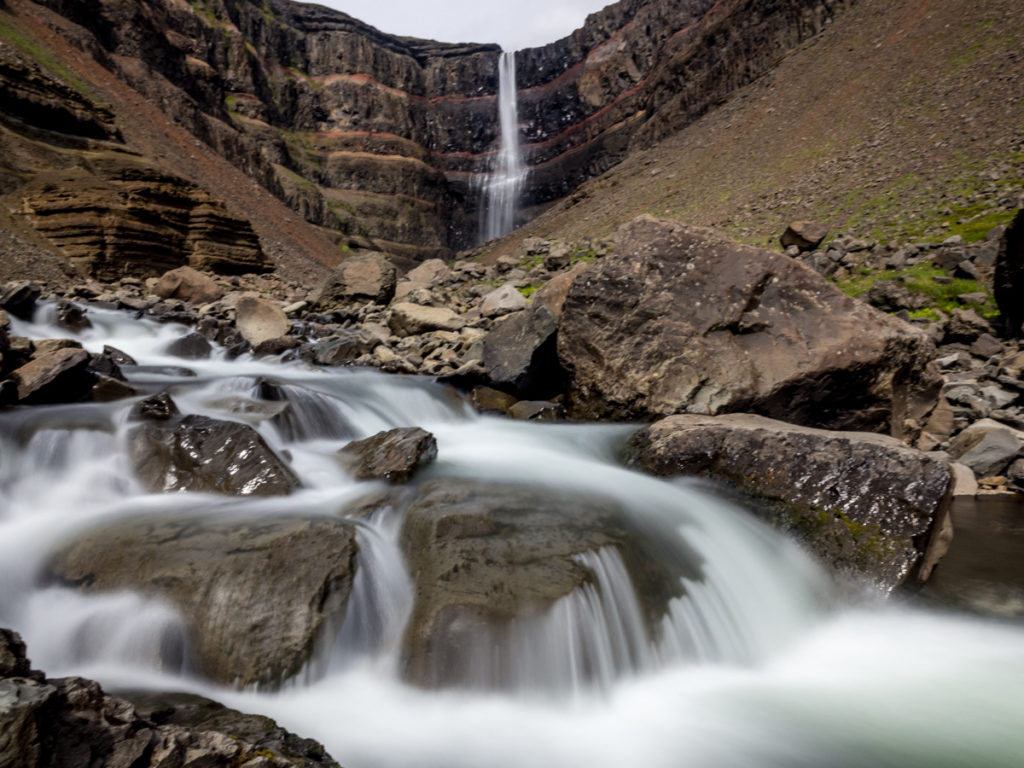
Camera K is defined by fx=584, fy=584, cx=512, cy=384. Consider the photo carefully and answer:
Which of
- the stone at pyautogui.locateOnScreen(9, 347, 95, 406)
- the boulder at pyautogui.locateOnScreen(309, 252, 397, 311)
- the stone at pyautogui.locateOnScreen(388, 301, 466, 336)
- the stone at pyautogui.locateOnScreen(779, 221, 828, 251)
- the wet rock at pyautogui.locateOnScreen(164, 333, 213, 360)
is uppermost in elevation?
the stone at pyautogui.locateOnScreen(779, 221, 828, 251)

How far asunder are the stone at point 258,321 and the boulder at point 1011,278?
1328 cm

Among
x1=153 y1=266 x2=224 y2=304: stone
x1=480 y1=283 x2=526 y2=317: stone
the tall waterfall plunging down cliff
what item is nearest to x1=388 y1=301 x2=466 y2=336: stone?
x1=480 y1=283 x2=526 y2=317: stone

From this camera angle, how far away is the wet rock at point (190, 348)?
10.9 metres

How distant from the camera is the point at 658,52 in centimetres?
5956

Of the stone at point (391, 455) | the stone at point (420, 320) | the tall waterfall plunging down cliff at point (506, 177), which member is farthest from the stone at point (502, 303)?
the tall waterfall plunging down cliff at point (506, 177)

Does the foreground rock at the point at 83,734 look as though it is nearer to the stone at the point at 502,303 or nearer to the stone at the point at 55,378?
the stone at the point at 55,378

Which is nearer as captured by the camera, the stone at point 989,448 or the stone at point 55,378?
the stone at point 55,378

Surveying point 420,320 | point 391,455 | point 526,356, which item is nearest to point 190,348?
point 420,320

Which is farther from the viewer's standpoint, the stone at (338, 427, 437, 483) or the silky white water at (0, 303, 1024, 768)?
the stone at (338, 427, 437, 483)

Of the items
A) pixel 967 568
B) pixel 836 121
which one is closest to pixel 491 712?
pixel 967 568

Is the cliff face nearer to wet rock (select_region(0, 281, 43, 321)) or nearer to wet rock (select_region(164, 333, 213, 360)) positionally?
wet rock (select_region(0, 281, 43, 321))

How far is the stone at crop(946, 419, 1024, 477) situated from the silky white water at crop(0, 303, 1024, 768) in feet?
11.7

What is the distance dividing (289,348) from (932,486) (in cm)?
1049

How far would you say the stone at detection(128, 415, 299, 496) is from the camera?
4.97m
